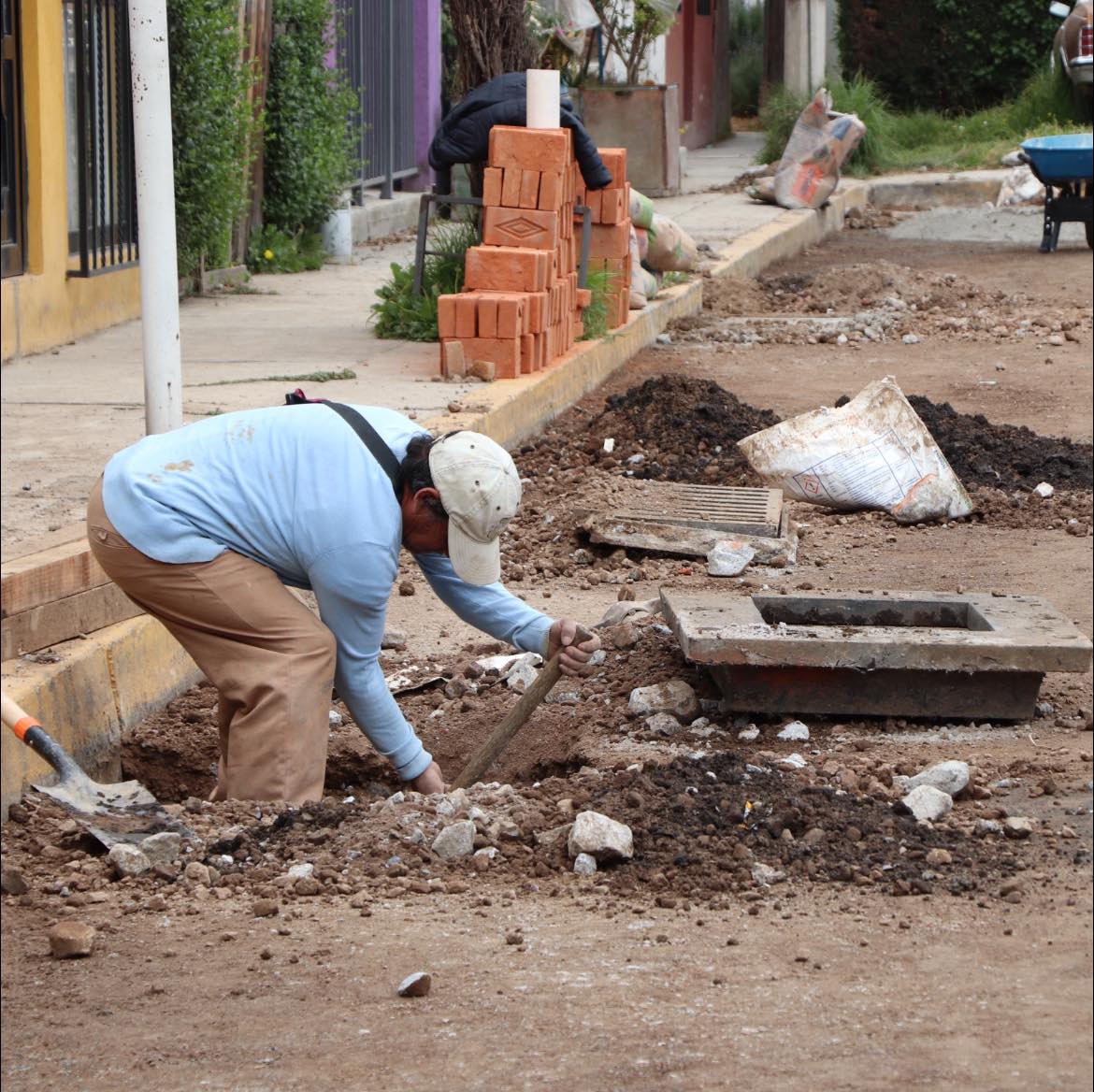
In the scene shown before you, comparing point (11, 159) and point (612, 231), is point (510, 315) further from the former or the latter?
point (11, 159)

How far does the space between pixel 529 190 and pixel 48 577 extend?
4.42 meters

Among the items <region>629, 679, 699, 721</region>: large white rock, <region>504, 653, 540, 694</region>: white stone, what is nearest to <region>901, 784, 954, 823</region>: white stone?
<region>629, 679, 699, 721</region>: large white rock

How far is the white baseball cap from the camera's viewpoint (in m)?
4.00

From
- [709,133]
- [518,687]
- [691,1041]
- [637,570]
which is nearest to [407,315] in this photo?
[637,570]

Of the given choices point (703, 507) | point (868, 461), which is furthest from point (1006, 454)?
point (703, 507)

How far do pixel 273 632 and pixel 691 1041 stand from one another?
170 cm

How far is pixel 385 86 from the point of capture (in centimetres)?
1510

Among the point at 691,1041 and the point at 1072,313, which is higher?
the point at 1072,313

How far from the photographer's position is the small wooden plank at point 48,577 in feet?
15.0

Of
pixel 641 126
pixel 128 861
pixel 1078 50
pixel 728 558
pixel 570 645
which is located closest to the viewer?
pixel 128 861

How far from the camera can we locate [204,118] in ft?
33.3

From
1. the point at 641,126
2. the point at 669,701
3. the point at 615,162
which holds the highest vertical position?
the point at 641,126

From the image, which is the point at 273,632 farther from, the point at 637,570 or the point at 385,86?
the point at 385,86

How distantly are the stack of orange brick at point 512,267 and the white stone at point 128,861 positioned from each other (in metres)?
4.67
